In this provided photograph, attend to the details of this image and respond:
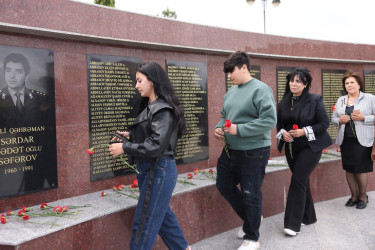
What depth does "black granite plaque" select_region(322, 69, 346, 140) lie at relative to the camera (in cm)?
594

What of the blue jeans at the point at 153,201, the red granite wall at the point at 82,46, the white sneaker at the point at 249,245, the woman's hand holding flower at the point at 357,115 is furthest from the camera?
the woman's hand holding flower at the point at 357,115

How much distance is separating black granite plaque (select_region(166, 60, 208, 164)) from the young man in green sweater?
39.6 inches

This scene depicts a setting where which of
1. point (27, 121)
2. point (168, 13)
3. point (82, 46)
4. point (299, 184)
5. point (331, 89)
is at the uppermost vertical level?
point (168, 13)

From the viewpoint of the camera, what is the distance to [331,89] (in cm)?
602

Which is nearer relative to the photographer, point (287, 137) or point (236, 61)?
point (236, 61)

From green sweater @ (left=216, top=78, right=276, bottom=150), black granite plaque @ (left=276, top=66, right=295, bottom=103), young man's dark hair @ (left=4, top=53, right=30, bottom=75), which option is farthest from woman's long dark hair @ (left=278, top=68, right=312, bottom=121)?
young man's dark hair @ (left=4, top=53, right=30, bottom=75)

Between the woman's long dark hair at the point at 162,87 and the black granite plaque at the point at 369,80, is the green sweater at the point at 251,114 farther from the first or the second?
the black granite plaque at the point at 369,80

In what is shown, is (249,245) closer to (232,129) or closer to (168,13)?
(232,129)

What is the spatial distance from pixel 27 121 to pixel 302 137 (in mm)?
2616

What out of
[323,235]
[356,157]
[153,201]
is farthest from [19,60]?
[356,157]

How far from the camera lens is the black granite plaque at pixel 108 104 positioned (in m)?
3.39

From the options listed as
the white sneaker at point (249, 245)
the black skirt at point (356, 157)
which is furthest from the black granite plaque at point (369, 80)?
the white sneaker at point (249, 245)

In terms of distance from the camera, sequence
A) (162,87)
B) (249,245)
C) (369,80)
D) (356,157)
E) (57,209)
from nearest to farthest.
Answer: (162,87)
(57,209)
(249,245)
(356,157)
(369,80)

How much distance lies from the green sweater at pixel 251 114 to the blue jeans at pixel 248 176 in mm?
80
